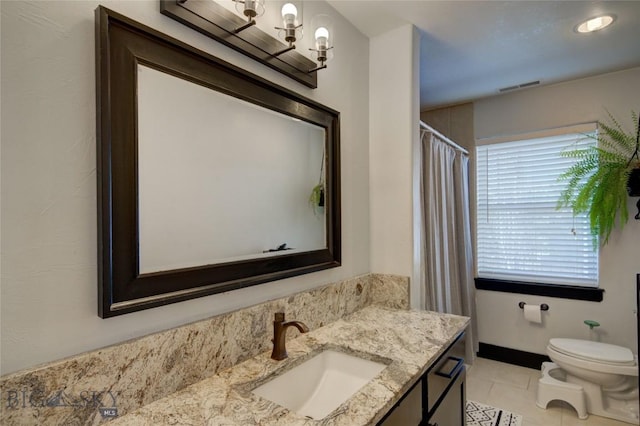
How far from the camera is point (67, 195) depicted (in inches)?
32.8

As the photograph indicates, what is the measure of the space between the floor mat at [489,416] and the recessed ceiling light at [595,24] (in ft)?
7.99

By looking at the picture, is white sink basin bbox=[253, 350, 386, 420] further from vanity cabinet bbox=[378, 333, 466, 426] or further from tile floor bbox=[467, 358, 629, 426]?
tile floor bbox=[467, 358, 629, 426]

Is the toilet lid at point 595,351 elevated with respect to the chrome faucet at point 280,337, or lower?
lower

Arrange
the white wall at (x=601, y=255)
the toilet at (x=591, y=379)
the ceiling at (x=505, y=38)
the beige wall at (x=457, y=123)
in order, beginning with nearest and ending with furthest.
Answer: the ceiling at (x=505, y=38)
the toilet at (x=591, y=379)
the white wall at (x=601, y=255)
the beige wall at (x=457, y=123)

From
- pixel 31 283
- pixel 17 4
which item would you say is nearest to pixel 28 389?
pixel 31 283

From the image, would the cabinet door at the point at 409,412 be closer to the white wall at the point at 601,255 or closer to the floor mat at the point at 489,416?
the floor mat at the point at 489,416

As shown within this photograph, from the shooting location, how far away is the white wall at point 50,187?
2.46 ft

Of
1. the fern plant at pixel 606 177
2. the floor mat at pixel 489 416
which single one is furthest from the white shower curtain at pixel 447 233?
the fern plant at pixel 606 177

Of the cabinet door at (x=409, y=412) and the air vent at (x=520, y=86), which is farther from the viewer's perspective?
the air vent at (x=520, y=86)

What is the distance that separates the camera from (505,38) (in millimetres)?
2041

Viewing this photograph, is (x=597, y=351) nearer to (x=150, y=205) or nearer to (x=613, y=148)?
(x=613, y=148)

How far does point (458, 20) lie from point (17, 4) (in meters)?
1.90

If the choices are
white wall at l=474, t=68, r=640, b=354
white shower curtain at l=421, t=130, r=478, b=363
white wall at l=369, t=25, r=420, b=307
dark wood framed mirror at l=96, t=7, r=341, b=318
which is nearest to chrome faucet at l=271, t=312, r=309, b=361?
dark wood framed mirror at l=96, t=7, r=341, b=318

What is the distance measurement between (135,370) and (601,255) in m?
3.17
